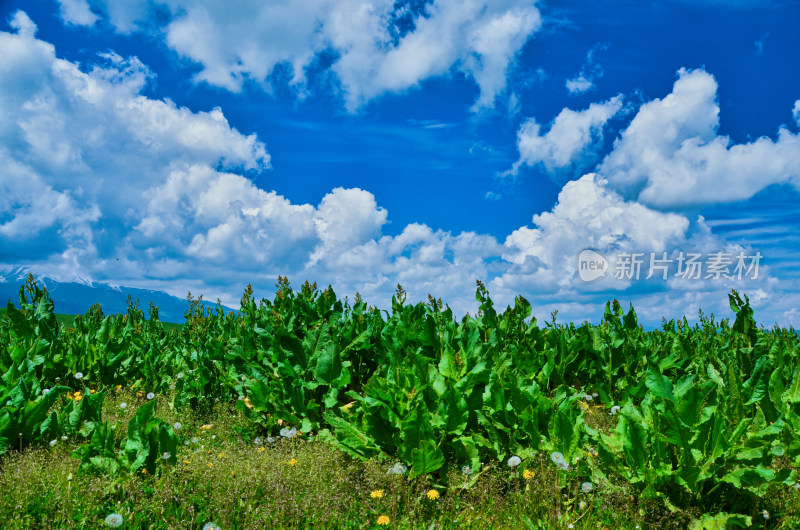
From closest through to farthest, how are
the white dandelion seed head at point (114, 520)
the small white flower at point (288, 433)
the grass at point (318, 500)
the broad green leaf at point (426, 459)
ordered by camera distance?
the white dandelion seed head at point (114, 520) → the grass at point (318, 500) → the broad green leaf at point (426, 459) → the small white flower at point (288, 433)

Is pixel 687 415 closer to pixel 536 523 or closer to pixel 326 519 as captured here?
pixel 536 523

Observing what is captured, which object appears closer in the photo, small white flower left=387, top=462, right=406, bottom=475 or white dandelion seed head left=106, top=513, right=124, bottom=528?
white dandelion seed head left=106, top=513, right=124, bottom=528

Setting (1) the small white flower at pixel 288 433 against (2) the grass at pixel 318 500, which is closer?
(2) the grass at pixel 318 500

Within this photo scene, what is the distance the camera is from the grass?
13.0 feet

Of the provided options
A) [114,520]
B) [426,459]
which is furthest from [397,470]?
[114,520]

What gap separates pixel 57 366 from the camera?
864 centimetres

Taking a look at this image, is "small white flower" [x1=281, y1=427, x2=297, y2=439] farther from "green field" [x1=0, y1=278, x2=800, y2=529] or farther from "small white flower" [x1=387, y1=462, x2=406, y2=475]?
"small white flower" [x1=387, y1=462, x2=406, y2=475]

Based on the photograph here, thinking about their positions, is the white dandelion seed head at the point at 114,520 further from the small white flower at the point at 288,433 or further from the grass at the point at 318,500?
the small white flower at the point at 288,433

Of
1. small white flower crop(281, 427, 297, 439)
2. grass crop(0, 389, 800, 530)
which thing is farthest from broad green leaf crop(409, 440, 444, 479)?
small white flower crop(281, 427, 297, 439)

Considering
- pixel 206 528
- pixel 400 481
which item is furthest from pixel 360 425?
pixel 206 528

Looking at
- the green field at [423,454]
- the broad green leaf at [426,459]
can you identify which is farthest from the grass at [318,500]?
the broad green leaf at [426,459]

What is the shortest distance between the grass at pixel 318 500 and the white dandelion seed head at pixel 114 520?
183 millimetres

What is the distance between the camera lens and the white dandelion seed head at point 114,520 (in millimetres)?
3625

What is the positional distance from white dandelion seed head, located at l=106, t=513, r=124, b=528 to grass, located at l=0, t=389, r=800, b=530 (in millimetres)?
183
